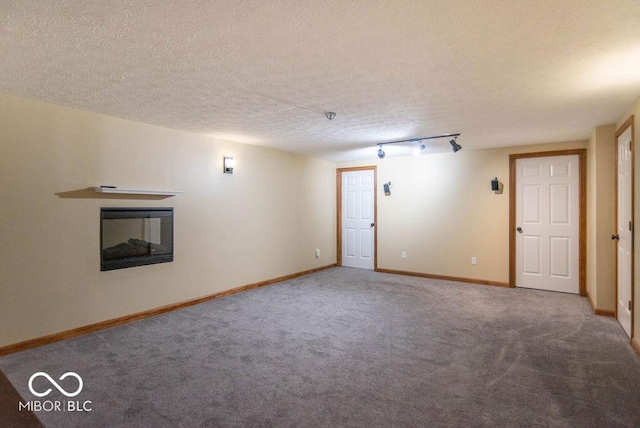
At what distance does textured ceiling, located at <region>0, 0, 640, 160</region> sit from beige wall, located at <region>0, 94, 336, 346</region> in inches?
13.8

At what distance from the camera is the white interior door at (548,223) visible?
5.06 meters

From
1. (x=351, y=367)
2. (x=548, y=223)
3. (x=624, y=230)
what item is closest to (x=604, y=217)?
(x=624, y=230)

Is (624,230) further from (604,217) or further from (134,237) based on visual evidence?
(134,237)

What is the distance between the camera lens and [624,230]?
3.59 meters

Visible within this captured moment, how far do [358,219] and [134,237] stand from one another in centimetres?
428

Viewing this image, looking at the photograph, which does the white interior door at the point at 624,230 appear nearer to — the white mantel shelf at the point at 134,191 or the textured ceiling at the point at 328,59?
the textured ceiling at the point at 328,59

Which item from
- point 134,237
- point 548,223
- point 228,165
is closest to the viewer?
point 134,237

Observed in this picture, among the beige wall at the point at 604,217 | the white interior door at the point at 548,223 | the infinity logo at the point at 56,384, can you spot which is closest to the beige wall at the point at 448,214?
the white interior door at the point at 548,223

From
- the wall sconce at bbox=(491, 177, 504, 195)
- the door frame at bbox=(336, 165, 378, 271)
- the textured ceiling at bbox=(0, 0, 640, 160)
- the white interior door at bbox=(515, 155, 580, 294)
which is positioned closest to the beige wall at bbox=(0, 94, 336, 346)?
the textured ceiling at bbox=(0, 0, 640, 160)

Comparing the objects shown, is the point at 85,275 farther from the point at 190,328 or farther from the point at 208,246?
the point at 208,246

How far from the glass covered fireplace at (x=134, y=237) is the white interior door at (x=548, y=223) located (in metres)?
5.15

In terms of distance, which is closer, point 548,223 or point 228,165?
point 228,165

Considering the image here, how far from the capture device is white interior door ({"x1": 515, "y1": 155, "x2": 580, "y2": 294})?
16.6 feet

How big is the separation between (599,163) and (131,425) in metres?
5.20
